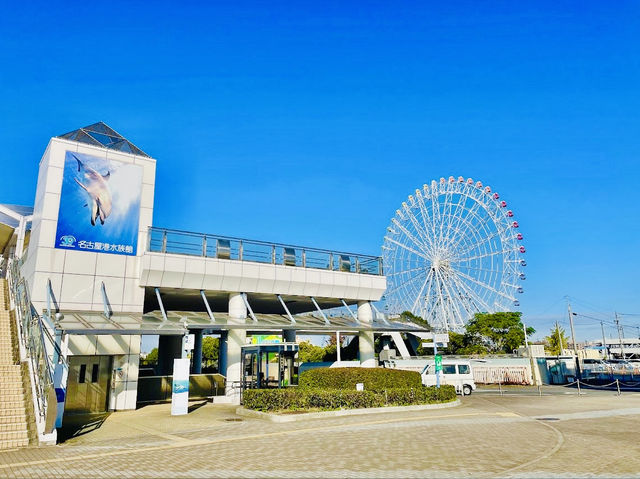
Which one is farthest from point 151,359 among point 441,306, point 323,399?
point 323,399

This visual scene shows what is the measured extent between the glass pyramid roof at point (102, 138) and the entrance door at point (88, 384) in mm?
10249

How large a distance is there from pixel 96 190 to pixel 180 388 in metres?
10.5

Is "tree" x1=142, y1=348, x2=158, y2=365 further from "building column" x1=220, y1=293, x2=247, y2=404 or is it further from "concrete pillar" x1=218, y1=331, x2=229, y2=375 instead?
"building column" x1=220, y1=293, x2=247, y2=404

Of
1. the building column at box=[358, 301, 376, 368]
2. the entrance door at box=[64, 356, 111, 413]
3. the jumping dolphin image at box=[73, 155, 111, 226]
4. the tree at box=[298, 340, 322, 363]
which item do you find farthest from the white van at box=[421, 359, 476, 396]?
the tree at box=[298, 340, 322, 363]

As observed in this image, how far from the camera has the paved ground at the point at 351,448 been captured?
9.48m

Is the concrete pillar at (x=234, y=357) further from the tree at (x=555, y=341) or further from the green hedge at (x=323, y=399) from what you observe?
the tree at (x=555, y=341)

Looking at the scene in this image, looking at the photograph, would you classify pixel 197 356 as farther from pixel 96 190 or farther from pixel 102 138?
pixel 102 138

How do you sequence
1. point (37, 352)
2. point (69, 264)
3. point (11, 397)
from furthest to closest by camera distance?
1. point (69, 264)
2. point (37, 352)
3. point (11, 397)

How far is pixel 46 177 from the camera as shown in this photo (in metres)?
21.8

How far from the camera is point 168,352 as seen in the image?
35500mm

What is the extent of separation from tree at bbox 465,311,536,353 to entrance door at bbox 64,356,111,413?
4282 cm

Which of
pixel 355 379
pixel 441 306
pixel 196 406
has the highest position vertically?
pixel 441 306

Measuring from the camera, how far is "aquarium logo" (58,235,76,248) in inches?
844

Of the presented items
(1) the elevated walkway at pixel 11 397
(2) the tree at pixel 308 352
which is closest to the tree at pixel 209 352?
(2) the tree at pixel 308 352
